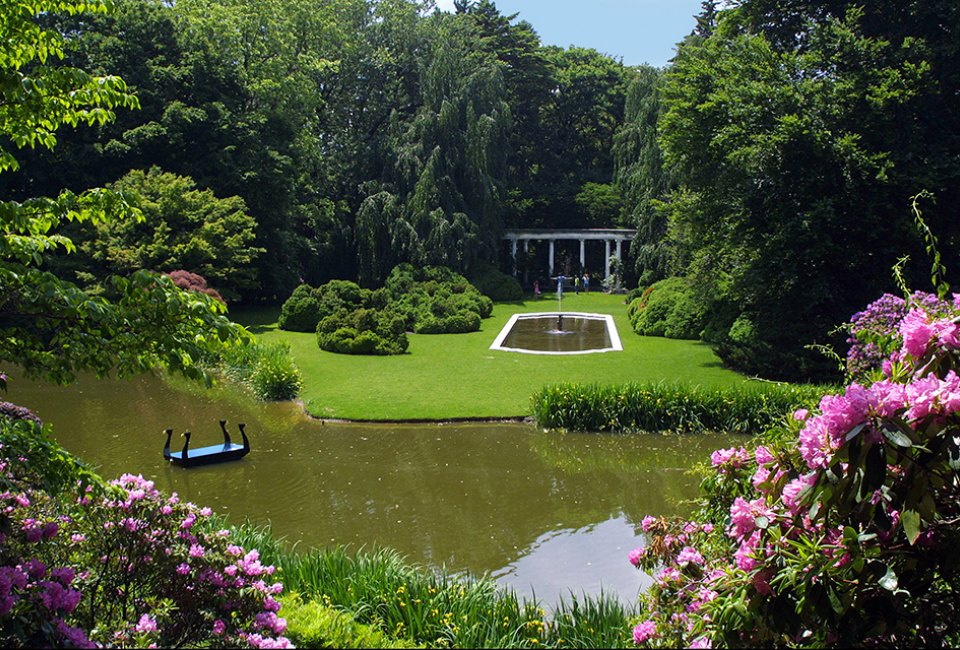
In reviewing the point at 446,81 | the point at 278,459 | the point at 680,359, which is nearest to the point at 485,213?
the point at 446,81

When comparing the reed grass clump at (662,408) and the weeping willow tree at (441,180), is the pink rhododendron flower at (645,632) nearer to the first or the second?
the reed grass clump at (662,408)

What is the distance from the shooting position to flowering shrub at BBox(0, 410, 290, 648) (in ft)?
13.4

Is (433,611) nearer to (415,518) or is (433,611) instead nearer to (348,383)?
(415,518)

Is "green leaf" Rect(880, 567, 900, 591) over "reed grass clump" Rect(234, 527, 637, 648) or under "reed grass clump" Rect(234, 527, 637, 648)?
over

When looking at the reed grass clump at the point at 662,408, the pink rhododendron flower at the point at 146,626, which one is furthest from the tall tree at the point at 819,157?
the pink rhododendron flower at the point at 146,626

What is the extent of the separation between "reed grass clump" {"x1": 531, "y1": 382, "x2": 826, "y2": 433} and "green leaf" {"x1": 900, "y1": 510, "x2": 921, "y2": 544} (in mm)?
10605

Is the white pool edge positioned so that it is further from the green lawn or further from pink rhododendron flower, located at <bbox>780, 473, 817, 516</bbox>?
pink rhododendron flower, located at <bbox>780, 473, 817, 516</bbox>

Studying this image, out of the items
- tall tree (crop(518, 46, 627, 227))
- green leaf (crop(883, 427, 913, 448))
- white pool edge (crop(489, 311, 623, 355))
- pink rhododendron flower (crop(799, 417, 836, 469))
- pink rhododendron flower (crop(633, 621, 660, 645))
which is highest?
tall tree (crop(518, 46, 627, 227))

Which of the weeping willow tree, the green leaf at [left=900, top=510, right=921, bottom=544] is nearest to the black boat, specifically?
the green leaf at [left=900, top=510, right=921, bottom=544]

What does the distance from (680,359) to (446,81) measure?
1798cm

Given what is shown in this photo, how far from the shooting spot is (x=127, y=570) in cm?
483

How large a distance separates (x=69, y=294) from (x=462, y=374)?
13.9 metres

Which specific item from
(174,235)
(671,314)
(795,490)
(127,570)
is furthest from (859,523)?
(174,235)

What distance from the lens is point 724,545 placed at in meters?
4.61
